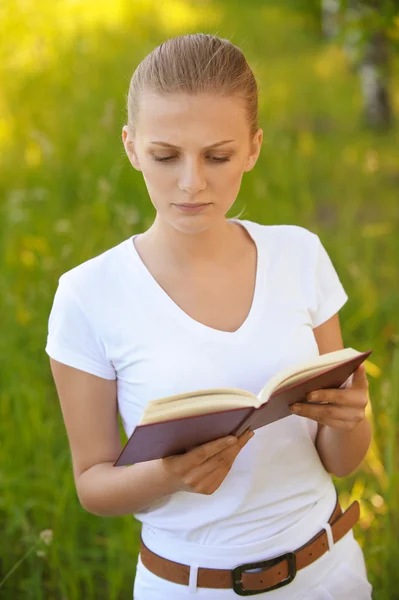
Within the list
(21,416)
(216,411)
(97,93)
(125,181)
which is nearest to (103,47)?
(97,93)

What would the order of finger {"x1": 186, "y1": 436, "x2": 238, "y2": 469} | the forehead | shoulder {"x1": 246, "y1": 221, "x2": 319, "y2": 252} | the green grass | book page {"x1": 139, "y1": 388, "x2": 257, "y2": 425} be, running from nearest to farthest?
book page {"x1": 139, "y1": 388, "x2": 257, "y2": 425}, finger {"x1": 186, "y1": 436, "x2": 238, "y2": 469}, the forehead, shoulder {"x1": 246, "y1": 221, "x2": 319, "y2": 252}, the green grass

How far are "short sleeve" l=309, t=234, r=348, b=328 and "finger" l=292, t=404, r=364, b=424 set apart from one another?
0.25 m

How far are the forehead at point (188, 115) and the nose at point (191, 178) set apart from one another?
2.0 inches

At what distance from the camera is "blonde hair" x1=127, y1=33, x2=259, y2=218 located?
1.44m

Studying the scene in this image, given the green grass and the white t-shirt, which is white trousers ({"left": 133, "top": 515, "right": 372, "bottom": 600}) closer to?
the white t-shirt

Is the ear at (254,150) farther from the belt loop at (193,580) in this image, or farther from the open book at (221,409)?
the belt loop at (193,580)

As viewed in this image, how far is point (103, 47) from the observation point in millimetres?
6855

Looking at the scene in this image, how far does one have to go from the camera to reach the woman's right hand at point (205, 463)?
1331mm

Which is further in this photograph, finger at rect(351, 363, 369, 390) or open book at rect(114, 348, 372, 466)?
finger at rect(351, 363, 369, 390)

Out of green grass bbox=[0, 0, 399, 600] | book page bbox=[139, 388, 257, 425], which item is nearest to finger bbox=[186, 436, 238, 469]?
book page bbox=[139, 388, 257, 425]

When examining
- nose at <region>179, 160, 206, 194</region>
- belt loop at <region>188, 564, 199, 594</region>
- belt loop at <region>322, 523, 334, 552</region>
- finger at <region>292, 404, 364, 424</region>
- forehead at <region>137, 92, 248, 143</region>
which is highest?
forehead at <region>137, 92, 248, 143</region>

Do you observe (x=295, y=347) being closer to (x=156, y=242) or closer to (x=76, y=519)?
(x=156, y=242)

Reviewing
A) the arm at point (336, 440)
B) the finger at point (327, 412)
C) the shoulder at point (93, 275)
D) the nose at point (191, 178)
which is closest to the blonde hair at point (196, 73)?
the nose at point (191, 178)

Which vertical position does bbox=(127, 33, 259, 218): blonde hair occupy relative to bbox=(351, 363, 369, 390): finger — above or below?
above
